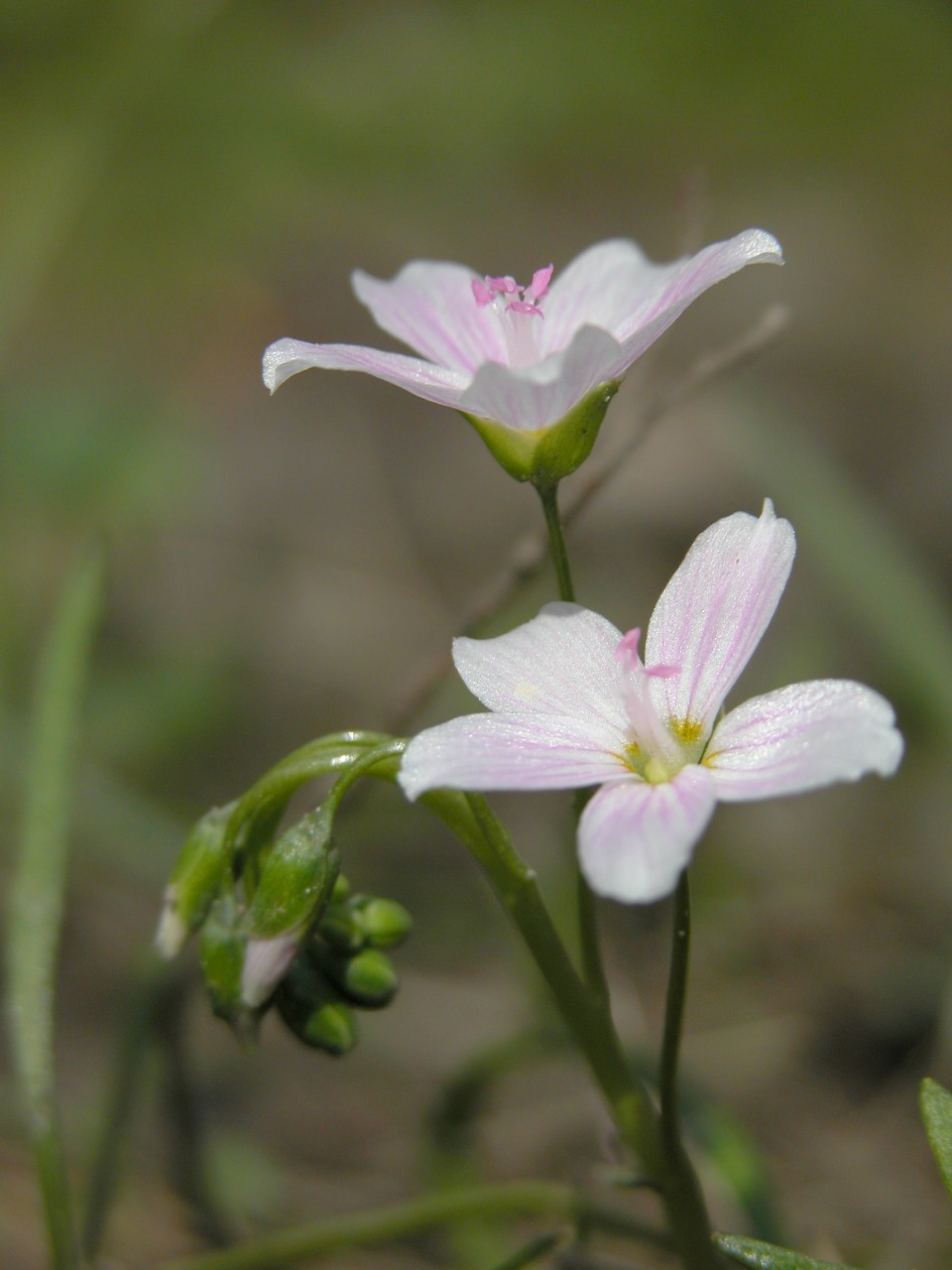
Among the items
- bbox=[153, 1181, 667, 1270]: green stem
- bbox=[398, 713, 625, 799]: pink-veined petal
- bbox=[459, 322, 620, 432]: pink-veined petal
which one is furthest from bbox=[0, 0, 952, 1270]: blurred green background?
bbox=[398, 713, 625, 799]: pink-veined petal

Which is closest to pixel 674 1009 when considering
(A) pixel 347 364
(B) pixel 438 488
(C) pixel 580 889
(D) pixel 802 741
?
(C) pixel 580 889

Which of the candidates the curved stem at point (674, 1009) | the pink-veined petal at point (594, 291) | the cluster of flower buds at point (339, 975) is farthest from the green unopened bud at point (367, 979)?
the pink-veined petal at point (594, 291)

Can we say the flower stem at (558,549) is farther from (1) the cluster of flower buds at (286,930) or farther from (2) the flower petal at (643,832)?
(1) the cluster of flower buds at (286,930)

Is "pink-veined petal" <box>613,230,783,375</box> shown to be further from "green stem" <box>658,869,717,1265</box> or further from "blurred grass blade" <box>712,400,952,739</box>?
"blurred grass blade" <box>712,400,952,739</box>

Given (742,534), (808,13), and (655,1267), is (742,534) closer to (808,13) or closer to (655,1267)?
(655,1267)

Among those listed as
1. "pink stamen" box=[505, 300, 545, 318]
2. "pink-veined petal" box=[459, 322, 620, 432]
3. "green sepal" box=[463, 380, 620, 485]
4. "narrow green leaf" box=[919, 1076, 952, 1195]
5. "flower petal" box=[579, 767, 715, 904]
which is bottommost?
"narrow green leaf" box=[919, 1076, 952, 1195]

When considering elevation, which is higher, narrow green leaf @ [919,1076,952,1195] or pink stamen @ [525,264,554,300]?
pink stamen @ [525,264,554,300]

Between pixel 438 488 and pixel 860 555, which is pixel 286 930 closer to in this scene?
pixel 860 555
